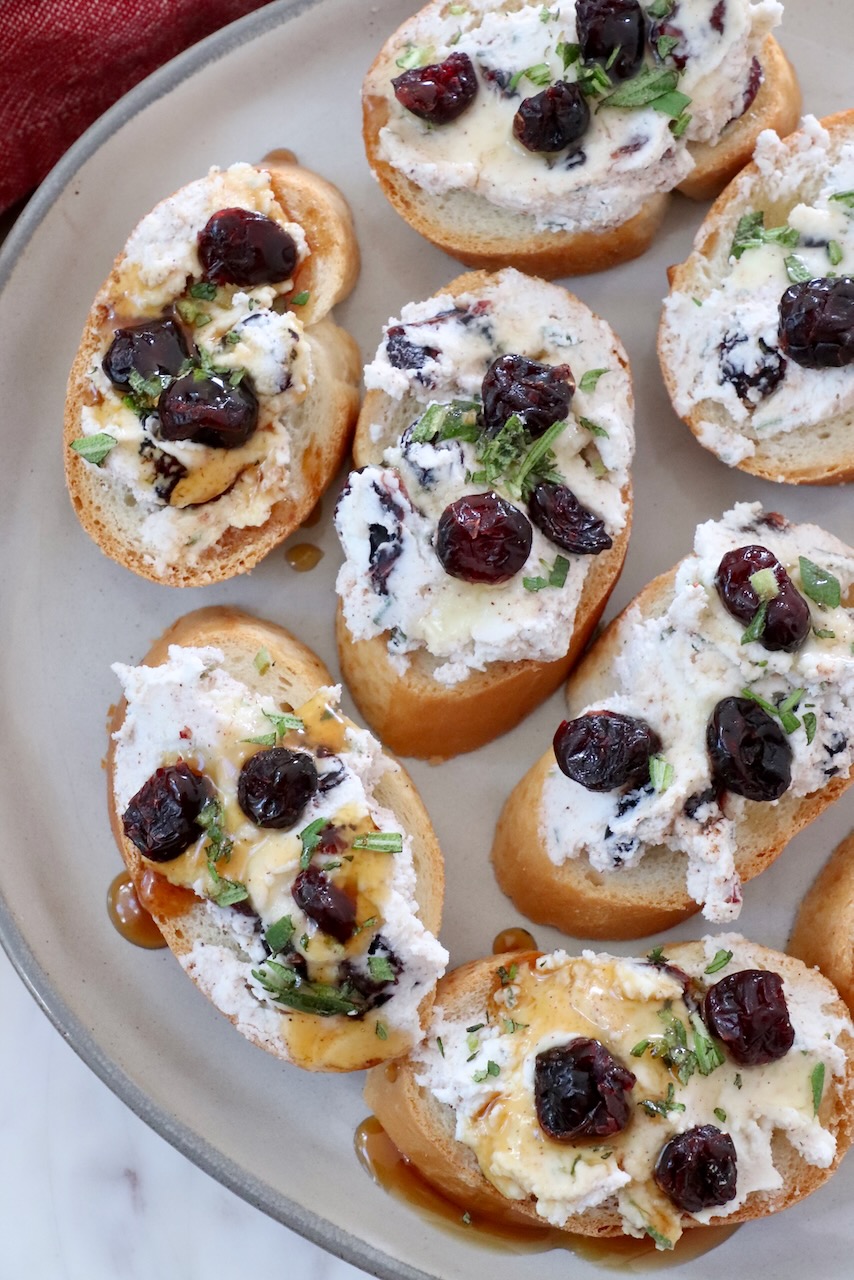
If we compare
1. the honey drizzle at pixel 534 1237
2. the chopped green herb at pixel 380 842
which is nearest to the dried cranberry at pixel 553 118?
the chopped green herb at pixel 380 842

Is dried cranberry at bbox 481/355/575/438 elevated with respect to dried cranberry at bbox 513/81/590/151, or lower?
lower

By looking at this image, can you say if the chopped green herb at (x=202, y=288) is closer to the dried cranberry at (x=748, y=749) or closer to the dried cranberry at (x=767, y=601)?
the dried cranberry at (x=767, y=601)

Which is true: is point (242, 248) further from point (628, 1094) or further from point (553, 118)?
point (628, 1094)

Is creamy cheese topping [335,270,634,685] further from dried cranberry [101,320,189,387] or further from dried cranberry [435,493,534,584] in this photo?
dried cranberry [101,320,189,387]

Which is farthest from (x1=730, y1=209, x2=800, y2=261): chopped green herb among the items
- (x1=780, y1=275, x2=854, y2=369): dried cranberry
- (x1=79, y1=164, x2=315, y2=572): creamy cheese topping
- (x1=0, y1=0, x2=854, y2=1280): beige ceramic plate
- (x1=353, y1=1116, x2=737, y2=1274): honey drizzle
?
(x1=353, y1=1116, x2=737, y2=1274): honey drizzle

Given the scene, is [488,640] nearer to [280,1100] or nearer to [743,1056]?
[743,1056]

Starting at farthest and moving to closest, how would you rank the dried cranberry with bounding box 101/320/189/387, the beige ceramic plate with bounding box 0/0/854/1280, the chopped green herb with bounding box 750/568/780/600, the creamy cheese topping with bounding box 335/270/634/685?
1. the beige ceramic plate with bounding box 0/0/854/1280
2. the dried cranberry with bounding box 101/320/189/387
3. the creamy cheese topping with bounding box 335/270/634/685
4. the chopped green herb with bounding box 750/568/780/600

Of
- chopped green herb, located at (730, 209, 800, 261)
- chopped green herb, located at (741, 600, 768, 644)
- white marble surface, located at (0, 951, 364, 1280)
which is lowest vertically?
white marble surface, located at (0, 951, 364, 1280)
